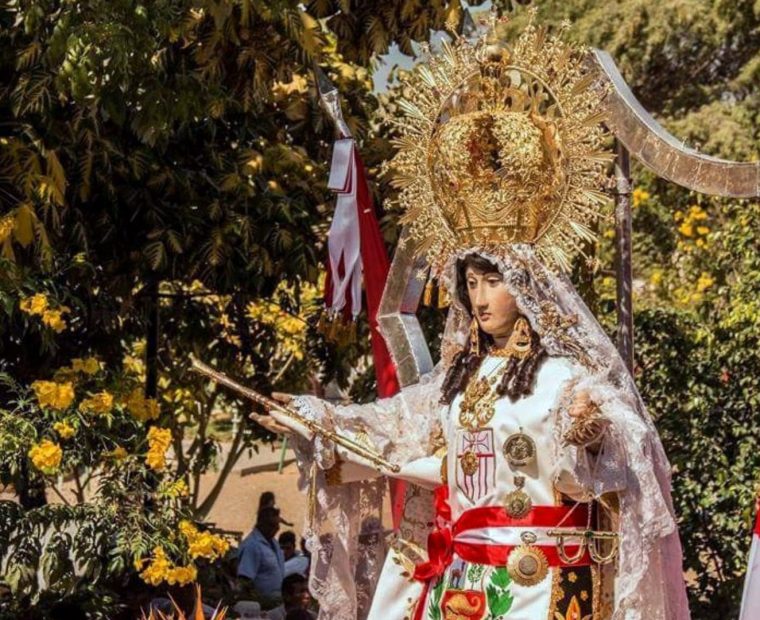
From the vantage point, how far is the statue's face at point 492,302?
6.00 metres

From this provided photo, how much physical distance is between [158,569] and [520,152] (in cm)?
225

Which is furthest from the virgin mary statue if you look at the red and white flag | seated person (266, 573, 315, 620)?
seated person (266, 573, 315, 620)

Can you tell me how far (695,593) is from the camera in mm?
8281

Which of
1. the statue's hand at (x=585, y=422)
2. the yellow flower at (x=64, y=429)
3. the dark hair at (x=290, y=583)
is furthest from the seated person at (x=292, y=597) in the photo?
the statue's hand at (x=585, y=422)

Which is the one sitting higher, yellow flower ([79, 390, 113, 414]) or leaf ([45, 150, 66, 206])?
leaf ([45, 150, 66, 206])

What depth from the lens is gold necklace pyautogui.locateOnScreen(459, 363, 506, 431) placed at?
5984 mm

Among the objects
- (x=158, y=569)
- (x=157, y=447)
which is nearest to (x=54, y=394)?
(x=157, y=447)

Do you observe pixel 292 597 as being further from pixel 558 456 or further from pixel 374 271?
pixel 558 456

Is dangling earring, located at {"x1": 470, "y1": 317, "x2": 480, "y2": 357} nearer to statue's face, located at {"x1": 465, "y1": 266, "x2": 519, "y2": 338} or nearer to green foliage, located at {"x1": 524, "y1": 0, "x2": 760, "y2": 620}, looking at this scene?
statue's face, located at {"x1": 465, "y1": 266, "x2": 519, "y2": 338}

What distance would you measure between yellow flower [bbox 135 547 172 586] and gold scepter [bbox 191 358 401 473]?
3.39 ft

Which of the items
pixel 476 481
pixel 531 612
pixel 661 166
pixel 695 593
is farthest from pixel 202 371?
pixel 695 593

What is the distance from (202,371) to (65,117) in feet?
6.40

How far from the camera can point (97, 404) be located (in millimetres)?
7184

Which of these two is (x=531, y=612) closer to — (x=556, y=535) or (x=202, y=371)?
(x=556, y=535)
